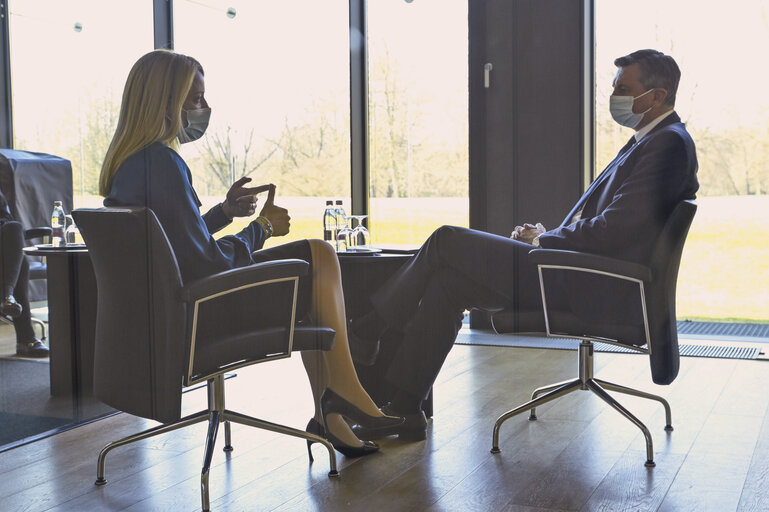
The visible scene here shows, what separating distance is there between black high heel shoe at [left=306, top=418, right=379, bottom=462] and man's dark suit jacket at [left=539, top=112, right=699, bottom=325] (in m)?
0.70

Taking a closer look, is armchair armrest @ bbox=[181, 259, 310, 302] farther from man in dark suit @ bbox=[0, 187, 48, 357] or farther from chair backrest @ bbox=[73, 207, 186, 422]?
man in dark suit @ bbox=[0, 187, 48, 357]

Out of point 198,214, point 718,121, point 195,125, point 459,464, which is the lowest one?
point 459,464

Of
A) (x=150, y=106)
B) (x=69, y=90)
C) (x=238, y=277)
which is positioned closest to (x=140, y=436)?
(x=238, y=277)

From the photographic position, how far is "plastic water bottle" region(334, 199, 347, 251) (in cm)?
297

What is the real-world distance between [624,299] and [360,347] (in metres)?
0.83

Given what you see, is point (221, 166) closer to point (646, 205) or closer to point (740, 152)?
point (646, 205)

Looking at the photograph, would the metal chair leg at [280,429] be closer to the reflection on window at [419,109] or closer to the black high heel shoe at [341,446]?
the black high heel shoe at [341,446]

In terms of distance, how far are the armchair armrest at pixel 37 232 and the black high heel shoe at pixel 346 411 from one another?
1004 mm

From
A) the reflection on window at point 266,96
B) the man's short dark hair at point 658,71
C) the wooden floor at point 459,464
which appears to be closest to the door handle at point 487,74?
the reflection on window at point 266,96

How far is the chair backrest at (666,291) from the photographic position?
96.3 inches

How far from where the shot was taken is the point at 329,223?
3.08 meters

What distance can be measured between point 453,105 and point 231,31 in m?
1.67

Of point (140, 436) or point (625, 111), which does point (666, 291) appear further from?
point (140, 436)

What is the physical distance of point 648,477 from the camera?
238 cm
